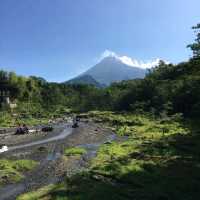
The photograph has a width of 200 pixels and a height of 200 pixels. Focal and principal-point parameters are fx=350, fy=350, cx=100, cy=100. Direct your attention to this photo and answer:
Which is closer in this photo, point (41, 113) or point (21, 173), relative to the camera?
point (21, 173)

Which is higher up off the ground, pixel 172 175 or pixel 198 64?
pixel 198 64

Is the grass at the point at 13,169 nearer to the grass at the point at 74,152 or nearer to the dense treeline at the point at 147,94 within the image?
the grass at the point at 74,152

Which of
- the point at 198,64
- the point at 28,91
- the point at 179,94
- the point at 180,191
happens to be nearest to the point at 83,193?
the point at 180,191

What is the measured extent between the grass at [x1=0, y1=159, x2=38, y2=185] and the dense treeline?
24.1m

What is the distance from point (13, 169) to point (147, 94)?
10409 cm

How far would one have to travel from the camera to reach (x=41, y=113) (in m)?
162

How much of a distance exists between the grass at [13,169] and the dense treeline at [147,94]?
24053mm

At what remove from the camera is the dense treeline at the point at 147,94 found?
323 feet

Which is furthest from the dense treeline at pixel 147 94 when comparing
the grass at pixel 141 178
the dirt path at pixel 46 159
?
the dirt path at pixel 46 159

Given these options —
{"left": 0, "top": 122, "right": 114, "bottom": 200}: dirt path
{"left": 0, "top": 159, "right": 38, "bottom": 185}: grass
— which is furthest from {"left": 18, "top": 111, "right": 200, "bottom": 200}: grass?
{"left": 0, "top": 159, "right": 38, "bottom": 185}: grass

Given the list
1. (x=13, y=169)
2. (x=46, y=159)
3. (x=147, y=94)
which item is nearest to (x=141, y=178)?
(x=13, y=169)

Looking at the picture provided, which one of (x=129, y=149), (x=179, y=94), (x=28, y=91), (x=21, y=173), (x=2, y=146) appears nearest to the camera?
(x=21, y=173)

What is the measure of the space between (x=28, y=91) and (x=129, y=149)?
484 ft

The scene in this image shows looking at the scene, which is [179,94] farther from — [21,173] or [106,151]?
[21,173]
